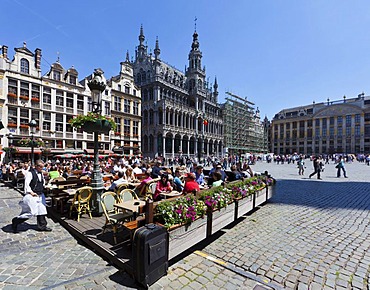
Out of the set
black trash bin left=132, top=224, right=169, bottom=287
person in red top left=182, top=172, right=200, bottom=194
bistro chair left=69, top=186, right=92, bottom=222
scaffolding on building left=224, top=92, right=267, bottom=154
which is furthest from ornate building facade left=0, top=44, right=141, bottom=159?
scaffolding on building left=224, top=92, right=267, bottom=154

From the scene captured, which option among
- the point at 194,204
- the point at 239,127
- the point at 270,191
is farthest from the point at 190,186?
the point at 239,127

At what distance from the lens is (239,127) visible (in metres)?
73.9

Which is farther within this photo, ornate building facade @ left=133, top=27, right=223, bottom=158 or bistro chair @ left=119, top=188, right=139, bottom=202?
ornate building facade @ left=133, top=27, right=223, bottom=158

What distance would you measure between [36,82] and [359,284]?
3331 centimetres

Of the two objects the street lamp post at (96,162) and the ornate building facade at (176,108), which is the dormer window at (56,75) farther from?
the street lamp post at (96,162)

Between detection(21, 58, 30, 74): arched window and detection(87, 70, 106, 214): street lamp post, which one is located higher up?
detection(21, 58, 30, 74): arched window

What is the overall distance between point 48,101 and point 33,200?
2752 cm

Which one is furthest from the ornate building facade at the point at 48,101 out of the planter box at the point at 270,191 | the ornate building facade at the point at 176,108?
the planter box at the point at 270,191

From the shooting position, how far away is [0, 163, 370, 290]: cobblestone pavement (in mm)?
3428

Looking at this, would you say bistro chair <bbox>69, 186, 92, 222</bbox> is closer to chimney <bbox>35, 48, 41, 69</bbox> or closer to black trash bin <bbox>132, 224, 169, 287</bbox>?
black trash bin <bbox>132, 224, 169, 287</bbox>

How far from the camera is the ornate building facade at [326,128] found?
7475cm

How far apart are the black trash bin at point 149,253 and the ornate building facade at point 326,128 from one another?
311 ft

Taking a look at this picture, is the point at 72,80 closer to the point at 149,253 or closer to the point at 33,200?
the point at 33,200

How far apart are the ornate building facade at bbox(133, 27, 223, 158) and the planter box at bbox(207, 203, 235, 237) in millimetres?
39772
